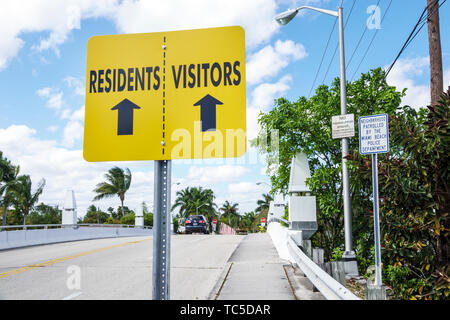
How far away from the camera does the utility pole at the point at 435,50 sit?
380 inches

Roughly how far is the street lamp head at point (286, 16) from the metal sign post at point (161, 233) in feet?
34.1

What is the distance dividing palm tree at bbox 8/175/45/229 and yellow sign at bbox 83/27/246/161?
39.2 m

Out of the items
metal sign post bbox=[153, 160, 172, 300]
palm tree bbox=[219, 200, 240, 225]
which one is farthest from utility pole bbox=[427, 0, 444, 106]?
palm tree bbox=[219, 200, 240, 225]

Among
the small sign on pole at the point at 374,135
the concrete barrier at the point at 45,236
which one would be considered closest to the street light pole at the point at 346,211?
the small sign on pole at the point at 374,135

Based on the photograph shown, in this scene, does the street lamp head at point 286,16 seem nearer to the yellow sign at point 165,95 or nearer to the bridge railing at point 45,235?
the yellow sign at point 165,95

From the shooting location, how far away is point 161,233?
7.27 feet

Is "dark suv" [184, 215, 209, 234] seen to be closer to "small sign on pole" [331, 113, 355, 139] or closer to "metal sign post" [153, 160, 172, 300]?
"small sign on pole" [331, 113, 355, 139]

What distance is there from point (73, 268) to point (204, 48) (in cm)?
993

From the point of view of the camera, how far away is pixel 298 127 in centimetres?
1348

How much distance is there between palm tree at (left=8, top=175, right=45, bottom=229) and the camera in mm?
37947

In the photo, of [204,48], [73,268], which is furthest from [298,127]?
[204,48]

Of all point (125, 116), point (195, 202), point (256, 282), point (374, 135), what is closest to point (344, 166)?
point (256, 282)

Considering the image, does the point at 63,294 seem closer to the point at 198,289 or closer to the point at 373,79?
the point at 198,289

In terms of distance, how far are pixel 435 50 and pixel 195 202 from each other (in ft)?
219
